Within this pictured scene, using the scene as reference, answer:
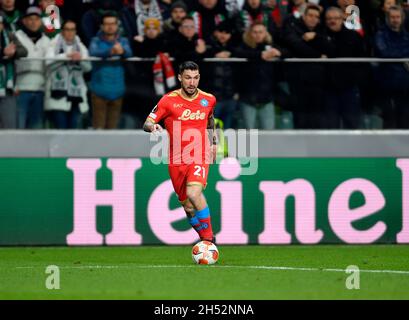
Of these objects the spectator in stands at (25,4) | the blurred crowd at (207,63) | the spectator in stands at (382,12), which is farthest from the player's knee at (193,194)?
the spectator in stands at (382,12)

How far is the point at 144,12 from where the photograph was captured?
1764 cm

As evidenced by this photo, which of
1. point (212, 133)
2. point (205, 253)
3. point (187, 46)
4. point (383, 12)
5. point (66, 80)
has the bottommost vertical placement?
point (205, 253)

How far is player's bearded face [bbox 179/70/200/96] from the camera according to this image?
1358 centimetres

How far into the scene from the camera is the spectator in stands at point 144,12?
17.6m

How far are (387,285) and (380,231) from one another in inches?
240

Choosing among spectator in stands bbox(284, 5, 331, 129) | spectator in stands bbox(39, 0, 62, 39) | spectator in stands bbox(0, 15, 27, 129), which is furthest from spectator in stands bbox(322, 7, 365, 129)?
spectator in stands bbox(0, 15, 27, 129)

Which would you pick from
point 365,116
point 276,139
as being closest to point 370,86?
point 365,116

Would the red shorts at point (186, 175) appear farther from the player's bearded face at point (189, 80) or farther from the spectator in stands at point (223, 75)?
the spectator in stands at point (223, 75)

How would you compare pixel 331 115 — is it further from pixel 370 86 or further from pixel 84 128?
pixel 84 128

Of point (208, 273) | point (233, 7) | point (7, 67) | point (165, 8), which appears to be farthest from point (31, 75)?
point (208, 273)

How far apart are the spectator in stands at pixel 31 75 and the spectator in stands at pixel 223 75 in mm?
2465

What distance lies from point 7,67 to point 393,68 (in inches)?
224

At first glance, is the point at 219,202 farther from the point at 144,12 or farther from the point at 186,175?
the point at 186,175

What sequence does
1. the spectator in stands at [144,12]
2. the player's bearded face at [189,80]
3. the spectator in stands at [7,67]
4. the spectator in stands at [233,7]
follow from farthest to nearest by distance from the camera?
the spectator in stands at [233,7]
the spectator in stands at [144,12]
the spectator in stands at [7,67]
the player's bearded face at [189,80]
